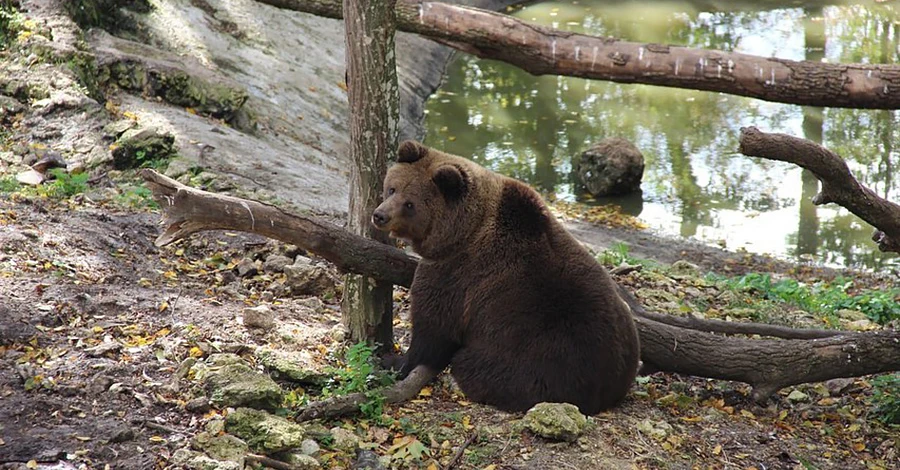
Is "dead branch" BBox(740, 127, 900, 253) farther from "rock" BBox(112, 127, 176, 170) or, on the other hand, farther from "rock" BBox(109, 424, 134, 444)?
"rock" BBox(112, 127, 176, 170)

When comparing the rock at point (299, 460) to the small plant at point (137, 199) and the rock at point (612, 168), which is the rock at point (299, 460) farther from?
the rock at point (612, 168)

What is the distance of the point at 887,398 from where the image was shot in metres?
7.14

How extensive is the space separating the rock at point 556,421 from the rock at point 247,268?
3.46 m

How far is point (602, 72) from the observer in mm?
10242

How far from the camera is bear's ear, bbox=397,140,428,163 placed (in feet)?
21.5

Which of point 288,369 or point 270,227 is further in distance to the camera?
point 270,227

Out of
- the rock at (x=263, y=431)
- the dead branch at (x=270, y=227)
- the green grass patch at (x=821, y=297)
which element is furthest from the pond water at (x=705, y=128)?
the rock at (x=263, y=431)

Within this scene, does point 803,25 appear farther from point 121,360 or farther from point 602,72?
point 121,360

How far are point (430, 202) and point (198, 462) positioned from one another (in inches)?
97.8

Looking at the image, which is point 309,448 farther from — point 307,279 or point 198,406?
point 307,279

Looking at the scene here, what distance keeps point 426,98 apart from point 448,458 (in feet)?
52.7

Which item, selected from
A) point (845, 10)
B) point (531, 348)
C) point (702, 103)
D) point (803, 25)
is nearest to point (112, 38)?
point (531, 348)

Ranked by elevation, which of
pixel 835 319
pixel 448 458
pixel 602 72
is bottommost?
pixel 835 319

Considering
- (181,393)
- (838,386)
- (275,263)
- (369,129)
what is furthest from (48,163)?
(838,386)
